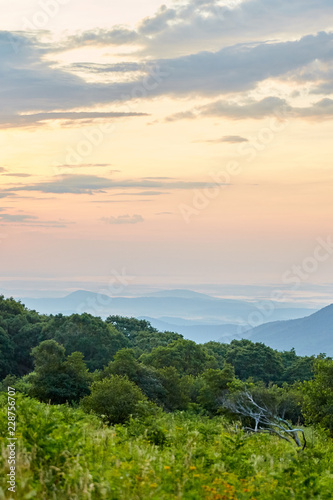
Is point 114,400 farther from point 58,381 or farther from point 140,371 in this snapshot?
point 140,371

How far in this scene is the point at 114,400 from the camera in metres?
38.2

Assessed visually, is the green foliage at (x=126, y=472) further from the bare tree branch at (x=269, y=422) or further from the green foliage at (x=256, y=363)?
the green foliage at (x=256, y=363)

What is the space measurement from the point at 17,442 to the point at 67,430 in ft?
3.05

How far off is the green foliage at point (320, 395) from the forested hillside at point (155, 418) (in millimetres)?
63

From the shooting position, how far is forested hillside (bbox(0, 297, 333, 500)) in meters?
7.43

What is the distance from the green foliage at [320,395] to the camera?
32.5 meters

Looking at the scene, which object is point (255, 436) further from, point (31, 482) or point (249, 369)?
point (249, 369)

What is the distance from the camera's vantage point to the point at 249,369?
8119 cm

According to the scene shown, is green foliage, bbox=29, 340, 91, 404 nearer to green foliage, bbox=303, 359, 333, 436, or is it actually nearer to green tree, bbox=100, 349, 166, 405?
green tree, bbox=100, 349, 166, 405

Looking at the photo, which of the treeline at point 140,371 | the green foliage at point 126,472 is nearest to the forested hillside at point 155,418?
the green foliage at point 126,472

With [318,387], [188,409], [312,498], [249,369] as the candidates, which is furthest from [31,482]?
[249,369]

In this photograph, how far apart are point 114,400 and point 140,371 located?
13.4 m

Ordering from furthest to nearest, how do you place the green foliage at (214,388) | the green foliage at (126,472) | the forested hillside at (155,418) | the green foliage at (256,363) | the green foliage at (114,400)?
1. the green foliage at (256,363)
2. the green foliage at (214,388)
3. the green foliage at (114,400)
4. the forested hillside at (155,418)
5. the green foliage at (126,472)

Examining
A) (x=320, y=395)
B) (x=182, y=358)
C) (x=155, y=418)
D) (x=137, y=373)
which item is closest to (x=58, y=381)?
(x=137, y=373)
